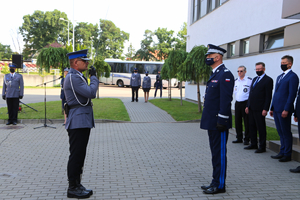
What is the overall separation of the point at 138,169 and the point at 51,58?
8.02 meters

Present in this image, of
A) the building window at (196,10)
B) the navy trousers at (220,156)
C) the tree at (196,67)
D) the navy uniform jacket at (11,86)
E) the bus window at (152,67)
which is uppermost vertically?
the building window at (196,10)

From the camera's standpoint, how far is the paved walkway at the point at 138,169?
404 cm

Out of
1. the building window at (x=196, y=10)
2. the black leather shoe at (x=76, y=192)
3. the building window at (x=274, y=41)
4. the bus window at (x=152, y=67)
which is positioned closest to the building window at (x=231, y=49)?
the building window at (x=274, y=41)

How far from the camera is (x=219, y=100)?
398 cm

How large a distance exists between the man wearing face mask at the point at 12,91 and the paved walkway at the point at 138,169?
1.89m

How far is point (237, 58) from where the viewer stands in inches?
537

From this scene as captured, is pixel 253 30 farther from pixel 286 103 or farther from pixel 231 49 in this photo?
pixel 286 103

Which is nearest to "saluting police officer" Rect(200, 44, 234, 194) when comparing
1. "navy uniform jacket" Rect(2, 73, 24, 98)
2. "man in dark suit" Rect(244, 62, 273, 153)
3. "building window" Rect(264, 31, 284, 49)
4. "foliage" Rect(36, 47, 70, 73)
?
"man in dark suit" Rect(244, 62, 273, 153)

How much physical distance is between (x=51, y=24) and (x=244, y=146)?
229 ft

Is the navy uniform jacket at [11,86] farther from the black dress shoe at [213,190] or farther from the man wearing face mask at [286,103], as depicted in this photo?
the man wearing face mask at [286,103]

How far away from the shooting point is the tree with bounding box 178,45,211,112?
11.5 metres

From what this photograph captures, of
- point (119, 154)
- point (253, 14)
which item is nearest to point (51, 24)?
point (253, 14)

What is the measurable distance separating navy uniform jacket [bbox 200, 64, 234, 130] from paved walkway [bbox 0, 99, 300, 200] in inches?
41.9

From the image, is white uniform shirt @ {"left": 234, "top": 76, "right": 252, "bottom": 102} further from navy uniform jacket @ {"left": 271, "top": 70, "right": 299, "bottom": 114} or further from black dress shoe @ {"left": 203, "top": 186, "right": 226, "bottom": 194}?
black dress shoe @ {"left": 203, "top": 186, "right": 226, "bottom": 194}
